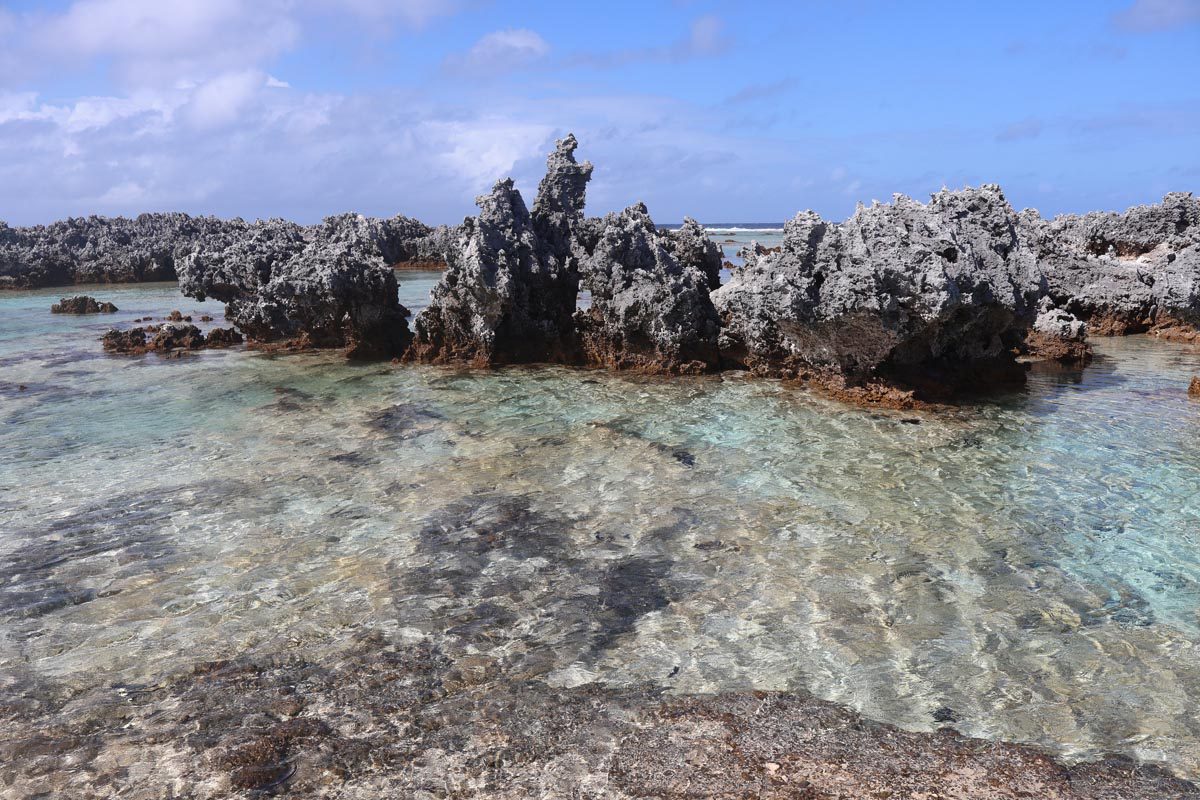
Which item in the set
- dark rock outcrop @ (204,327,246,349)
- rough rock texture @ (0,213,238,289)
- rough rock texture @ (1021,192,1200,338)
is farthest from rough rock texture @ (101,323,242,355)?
rough rock texture @ (0,213,238,289)

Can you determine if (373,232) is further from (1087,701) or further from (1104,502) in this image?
(1087,701)

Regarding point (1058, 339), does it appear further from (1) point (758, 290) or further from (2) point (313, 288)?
(2) point (313, 288)

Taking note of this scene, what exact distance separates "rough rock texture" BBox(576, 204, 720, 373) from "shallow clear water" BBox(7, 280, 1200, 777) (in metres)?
1.96

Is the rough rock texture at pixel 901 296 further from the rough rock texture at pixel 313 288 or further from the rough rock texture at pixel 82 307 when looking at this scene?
the rough rock texture at pixel 82 307

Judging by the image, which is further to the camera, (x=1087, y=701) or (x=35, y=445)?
(x=35, y=445)

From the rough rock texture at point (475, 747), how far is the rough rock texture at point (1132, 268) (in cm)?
1497

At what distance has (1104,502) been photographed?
7.35 m

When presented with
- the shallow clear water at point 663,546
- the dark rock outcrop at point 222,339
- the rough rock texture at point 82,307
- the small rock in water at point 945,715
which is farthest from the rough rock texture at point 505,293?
the rough rock texture at point 82,307

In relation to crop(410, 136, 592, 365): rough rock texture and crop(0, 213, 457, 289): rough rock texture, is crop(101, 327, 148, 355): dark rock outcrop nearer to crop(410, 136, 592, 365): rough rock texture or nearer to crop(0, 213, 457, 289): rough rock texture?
crop(410, 136, 592, 365): rough rock texture

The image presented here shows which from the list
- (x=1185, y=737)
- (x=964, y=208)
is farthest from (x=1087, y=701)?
(x=964, y=208)

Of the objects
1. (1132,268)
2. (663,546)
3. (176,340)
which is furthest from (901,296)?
(176,340)

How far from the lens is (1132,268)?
58.2 ft

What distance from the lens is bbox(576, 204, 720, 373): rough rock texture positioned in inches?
531

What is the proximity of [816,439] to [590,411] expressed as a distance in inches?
121
